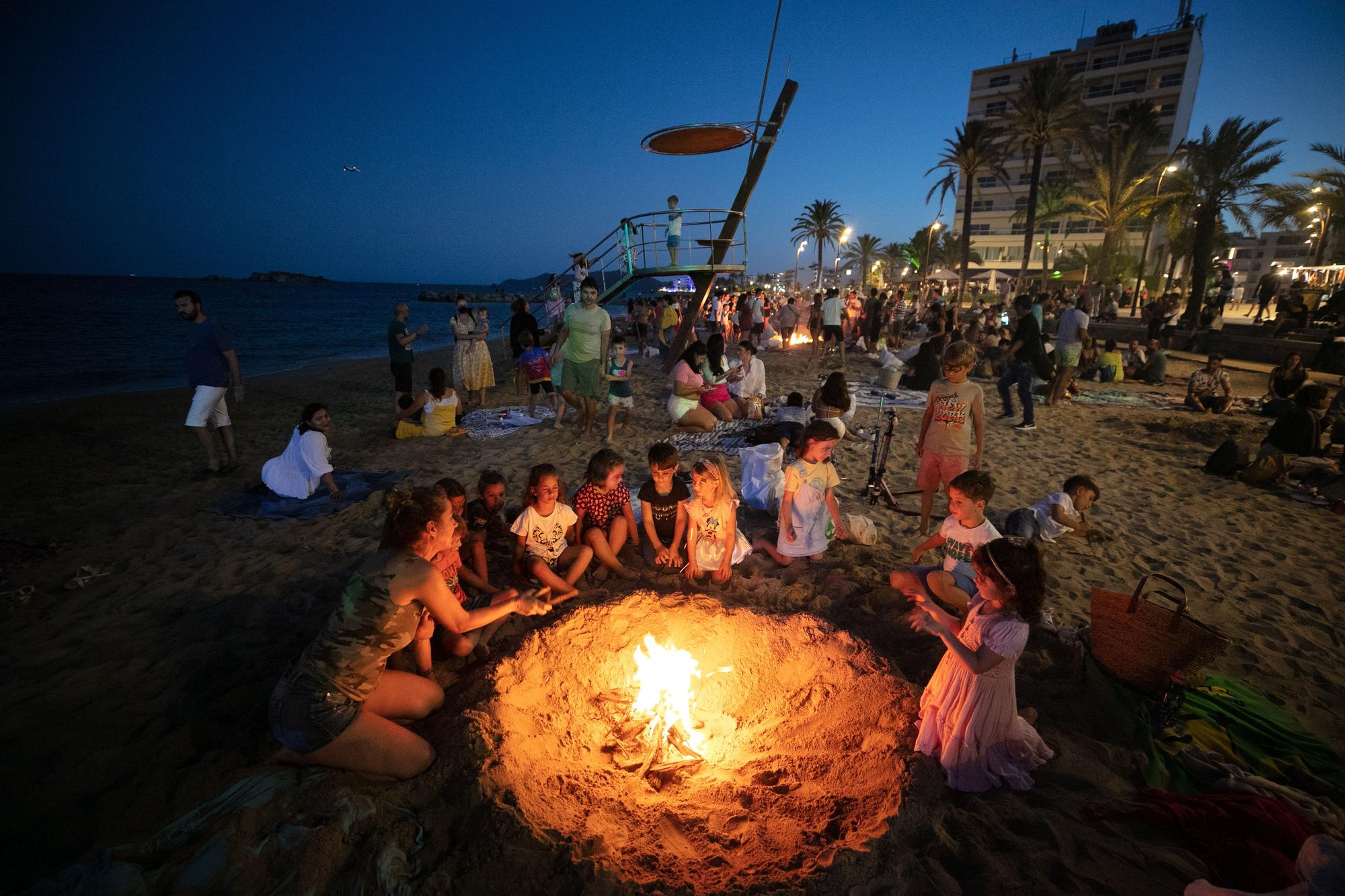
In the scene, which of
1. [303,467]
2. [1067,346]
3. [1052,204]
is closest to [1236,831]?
[303,467]

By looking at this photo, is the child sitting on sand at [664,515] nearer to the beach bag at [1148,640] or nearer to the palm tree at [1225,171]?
the beach bag at [1148,640]

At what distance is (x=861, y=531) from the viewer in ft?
16.4

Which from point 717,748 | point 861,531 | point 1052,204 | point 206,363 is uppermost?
point 1052,204

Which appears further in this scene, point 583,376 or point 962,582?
point 583,376

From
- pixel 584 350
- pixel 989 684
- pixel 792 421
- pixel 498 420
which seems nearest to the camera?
pixel 989 684

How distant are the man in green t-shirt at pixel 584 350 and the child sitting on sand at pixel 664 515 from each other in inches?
140

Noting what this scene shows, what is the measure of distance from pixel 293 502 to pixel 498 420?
3.76 metres

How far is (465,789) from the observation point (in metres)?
2.53

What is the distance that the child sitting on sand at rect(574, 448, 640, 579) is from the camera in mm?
4379

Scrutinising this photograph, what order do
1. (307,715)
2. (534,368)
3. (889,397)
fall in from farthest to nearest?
(889,397) → (534,368) → (307,715)

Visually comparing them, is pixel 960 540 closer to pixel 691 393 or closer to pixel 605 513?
pixel 605 513

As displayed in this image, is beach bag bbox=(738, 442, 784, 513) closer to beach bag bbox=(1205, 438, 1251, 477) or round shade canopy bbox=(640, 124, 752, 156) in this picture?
round shade canopy bbox=(640, 124, 752, 156)

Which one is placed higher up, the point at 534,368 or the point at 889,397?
the point at 534,368

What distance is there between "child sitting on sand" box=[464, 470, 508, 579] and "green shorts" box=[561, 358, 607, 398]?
11.4 ft
